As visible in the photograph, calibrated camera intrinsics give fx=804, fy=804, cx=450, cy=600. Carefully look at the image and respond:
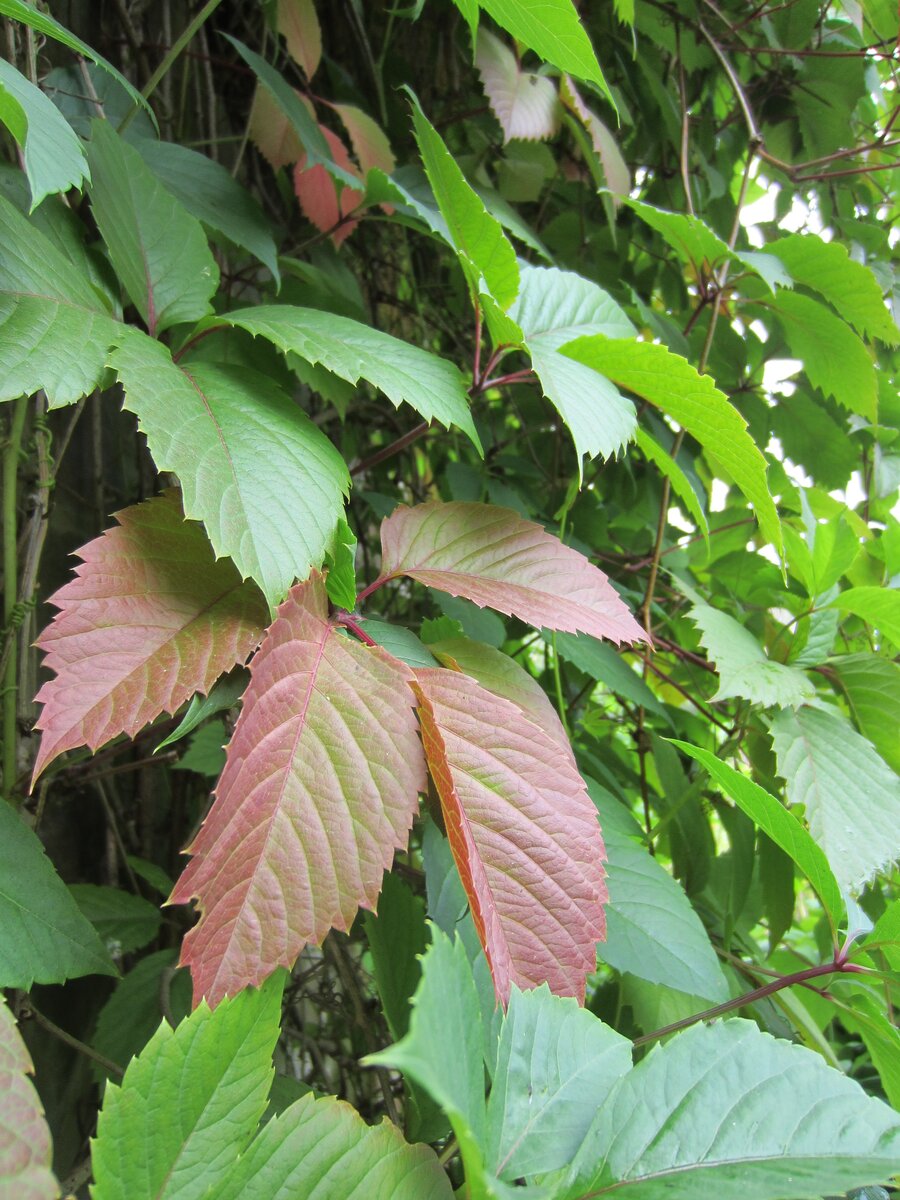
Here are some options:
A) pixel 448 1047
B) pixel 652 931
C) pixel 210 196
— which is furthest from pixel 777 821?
pixel 210 196

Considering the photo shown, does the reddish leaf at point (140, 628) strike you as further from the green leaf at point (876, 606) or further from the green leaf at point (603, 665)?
the green leaf at point (876, 606)

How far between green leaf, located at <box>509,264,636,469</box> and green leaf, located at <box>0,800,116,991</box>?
406 millimetres

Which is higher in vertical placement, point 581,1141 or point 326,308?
point 326,308

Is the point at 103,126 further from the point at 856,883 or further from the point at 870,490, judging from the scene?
the point at 870,490

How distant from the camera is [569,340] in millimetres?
627

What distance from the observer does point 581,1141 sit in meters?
0.36

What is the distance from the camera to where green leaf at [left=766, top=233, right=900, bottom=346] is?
2.82 feet

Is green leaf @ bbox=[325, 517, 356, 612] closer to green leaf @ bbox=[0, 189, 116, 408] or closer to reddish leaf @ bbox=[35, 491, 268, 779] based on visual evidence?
reddish leaf @ bbox=[35, 491, 268, 779]

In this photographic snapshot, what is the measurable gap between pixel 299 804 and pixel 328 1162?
160 mm

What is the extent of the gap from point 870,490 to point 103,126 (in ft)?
3.59

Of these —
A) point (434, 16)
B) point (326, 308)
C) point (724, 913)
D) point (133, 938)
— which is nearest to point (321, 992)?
point (133, 938)

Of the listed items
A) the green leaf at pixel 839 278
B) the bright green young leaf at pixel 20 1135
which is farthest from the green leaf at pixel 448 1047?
the green leaf at pixel 839 278

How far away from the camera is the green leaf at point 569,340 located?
1.75 ft

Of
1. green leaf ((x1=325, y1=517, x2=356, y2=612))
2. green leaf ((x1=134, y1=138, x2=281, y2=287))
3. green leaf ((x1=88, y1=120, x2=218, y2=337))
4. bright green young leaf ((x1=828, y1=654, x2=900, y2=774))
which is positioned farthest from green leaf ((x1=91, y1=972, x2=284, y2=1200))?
bright green young leaf ((x1=828, y1=654, x2=900, y2=774))
